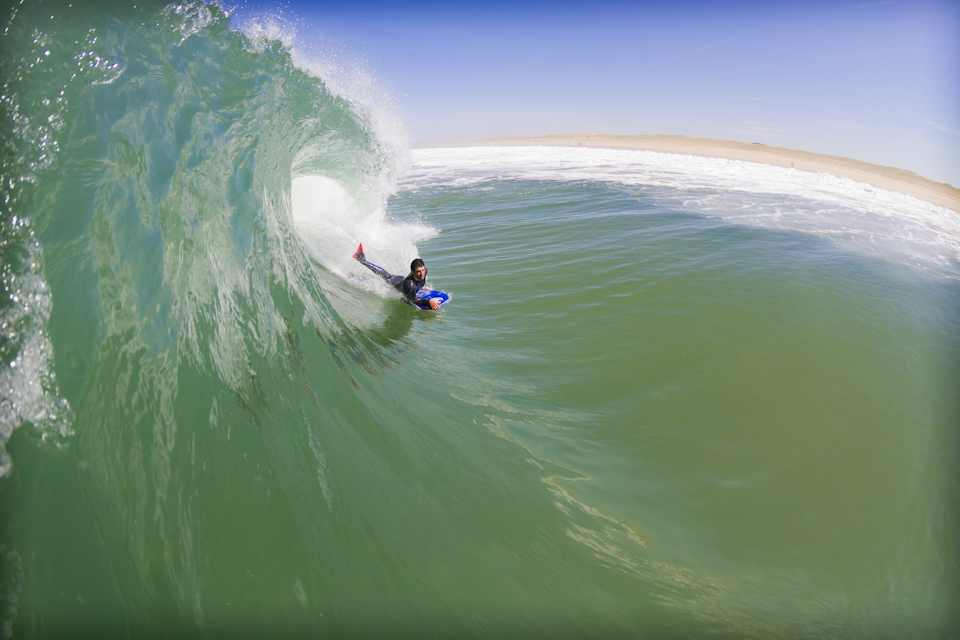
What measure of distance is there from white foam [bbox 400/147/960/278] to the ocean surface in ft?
16.4

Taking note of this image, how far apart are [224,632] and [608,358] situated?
12.9 feet

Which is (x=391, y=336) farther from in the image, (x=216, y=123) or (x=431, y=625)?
(x=431, y=625)

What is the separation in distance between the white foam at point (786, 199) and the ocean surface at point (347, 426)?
5.01 meters

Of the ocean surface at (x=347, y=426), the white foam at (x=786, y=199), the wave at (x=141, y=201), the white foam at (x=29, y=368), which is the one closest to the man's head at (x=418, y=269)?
the ocean surface at (x=347, y=426)

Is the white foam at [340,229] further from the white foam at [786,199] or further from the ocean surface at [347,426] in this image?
the white foam at [786,199]

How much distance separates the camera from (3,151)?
2432 millimetres

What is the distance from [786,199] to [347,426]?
16620mm

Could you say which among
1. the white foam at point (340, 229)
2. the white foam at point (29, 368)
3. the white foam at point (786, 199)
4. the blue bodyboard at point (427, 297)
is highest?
the white foam at point (786, 199)

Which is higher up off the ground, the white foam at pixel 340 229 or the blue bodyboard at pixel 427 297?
the white foam at pixel 340 229

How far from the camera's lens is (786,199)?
1462 centimetres

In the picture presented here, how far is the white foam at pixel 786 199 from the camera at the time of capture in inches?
386

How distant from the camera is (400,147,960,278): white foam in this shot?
9.80 metres

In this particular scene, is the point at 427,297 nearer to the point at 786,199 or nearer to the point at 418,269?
the point at 418,269

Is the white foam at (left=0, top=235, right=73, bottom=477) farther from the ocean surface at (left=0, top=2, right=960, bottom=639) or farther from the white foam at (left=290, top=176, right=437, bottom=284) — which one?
the white foam at (left=290, top=176, right=437, bottom=284)
